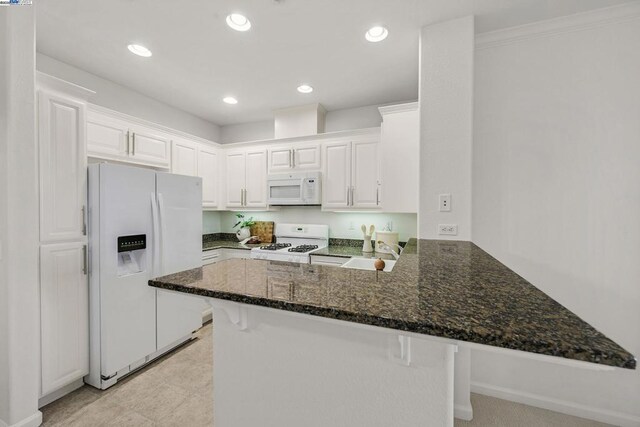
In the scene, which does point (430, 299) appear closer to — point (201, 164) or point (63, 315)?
point (63, 315)

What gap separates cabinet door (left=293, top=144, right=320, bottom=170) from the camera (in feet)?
10.6

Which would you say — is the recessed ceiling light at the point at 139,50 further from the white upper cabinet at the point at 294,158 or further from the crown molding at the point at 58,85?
the white upper cabinet at the point at 294,158

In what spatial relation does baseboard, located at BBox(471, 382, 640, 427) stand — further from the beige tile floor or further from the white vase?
the white vase

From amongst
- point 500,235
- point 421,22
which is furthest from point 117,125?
point 500,235

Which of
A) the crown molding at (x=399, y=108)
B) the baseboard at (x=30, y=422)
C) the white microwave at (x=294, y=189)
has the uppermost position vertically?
the crown molding at (x=399, y=108)

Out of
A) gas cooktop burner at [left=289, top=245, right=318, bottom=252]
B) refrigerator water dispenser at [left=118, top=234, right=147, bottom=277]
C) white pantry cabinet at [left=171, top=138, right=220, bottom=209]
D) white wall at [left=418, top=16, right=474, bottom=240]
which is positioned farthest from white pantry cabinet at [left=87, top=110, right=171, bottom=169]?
white wall at [left=418, top=16, right=474, bottom=240]

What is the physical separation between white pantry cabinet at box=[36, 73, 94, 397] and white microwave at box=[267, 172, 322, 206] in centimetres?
184

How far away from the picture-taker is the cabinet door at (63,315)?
1.77 meters

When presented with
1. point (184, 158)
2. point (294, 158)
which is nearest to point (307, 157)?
point (294, 158)

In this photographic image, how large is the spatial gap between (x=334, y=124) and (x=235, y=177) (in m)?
1.57

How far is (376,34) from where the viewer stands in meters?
1.94

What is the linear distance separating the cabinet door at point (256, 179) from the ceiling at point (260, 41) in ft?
2.53

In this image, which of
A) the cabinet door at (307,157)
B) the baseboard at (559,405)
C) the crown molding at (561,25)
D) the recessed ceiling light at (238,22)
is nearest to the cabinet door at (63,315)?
the recessed ceiling light at (238,22)

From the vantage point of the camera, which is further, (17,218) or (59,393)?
(59,393)
